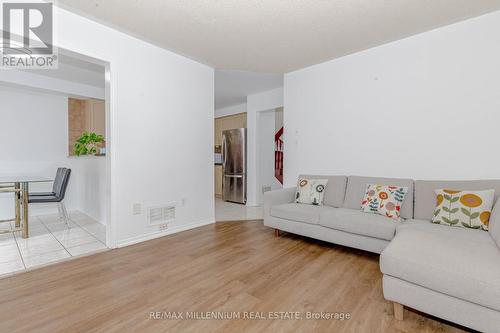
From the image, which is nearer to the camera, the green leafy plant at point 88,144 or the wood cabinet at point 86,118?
the green leafy plant at point 88,144

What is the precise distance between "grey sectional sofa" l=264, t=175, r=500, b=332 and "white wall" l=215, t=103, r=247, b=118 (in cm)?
385

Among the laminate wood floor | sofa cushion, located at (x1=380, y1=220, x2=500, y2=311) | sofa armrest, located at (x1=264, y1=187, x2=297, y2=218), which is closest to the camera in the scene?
sofa cushion, located at (x1=380, y1=220, x2=500, y2=311)

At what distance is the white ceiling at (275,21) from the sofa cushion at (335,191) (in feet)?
5.67

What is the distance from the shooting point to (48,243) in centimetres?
271

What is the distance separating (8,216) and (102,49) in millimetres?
3464

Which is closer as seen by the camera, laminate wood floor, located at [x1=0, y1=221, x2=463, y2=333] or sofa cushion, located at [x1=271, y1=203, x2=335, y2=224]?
laminate wood floor, located at [x1=0, y1=221, x2=463, y2=333]

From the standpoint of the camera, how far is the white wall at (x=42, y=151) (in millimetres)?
3792

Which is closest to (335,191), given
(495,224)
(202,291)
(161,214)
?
(495,224)

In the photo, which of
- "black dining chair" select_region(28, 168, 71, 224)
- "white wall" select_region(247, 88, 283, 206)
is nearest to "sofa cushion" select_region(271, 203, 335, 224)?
"white wall" select_region(247, 88, 283, 206)

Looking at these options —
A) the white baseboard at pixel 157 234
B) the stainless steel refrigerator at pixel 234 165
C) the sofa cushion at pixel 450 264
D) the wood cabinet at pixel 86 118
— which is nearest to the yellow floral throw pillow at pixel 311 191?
the sofa cushion at pixel 450 264

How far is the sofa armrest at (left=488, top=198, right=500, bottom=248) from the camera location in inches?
64.1

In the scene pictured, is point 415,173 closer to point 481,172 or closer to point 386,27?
point 481,172

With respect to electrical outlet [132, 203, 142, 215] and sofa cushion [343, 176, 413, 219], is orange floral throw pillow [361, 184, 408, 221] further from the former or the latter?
electrical outlet [132, 203, 142, 215]

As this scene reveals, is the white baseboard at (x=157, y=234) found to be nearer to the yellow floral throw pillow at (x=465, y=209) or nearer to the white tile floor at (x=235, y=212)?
the white tile floor at (x=235, y=212)
